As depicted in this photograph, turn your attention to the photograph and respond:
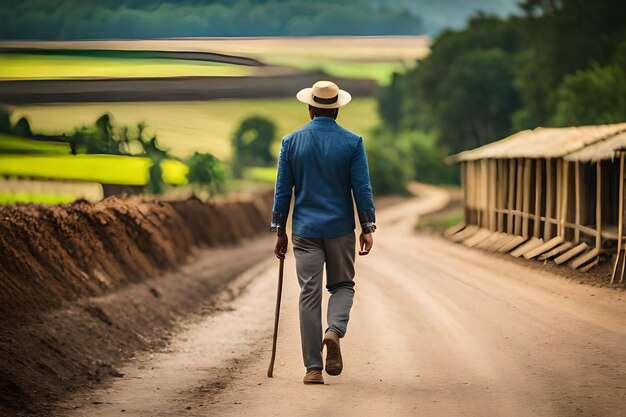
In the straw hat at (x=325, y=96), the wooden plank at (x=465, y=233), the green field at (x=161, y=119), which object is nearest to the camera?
the straw hat at (x=325, y=96)

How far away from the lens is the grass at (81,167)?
51.8 feet

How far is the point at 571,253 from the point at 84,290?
9.57 meters

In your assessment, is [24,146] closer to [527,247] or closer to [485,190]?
[527,247]

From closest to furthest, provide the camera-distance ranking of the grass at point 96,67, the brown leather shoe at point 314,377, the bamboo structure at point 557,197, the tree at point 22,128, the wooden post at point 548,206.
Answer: the brown leather shoe at point 314,377 → the grass at point 96,67 → the tree at point 22,128 → the bamboo structure at point 557,197 → the wooden post at point 548,206

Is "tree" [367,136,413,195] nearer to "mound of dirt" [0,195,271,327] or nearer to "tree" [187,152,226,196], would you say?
"tree" [187,152,226,196]

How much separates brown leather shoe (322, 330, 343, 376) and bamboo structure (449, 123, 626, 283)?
9.20 metres

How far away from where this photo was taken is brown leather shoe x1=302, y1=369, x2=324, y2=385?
8242mm

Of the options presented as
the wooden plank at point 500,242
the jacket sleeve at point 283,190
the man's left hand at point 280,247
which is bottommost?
the wooden plank at point 500,242

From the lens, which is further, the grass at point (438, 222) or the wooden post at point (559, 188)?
the grass at point (438, 222)

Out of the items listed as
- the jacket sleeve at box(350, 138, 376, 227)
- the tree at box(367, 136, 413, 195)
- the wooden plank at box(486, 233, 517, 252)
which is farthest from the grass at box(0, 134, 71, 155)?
the tree at box(367, 136, 413, 195)

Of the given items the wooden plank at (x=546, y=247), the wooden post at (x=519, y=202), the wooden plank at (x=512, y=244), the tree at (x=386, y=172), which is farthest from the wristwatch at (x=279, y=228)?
the tree at (x=386, y=172)

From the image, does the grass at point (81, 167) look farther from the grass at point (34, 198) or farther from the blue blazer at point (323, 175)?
the blue blazer at point (323, 175)

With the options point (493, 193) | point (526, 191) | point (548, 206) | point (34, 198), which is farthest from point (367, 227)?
point (493, 193)

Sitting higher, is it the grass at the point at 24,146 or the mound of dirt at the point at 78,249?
the grass at the point at 24,146
